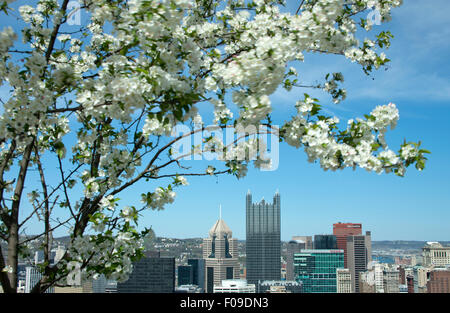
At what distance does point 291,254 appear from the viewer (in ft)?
522

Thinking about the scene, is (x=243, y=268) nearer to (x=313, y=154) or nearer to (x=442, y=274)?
(x=442, y=274)

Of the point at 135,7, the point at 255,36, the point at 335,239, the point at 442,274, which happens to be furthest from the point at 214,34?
the point at 335,239

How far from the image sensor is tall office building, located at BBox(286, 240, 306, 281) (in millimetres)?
153250

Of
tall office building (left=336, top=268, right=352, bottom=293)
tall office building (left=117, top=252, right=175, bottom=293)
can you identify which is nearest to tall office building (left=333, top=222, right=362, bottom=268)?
tall office building (left=336, top=268, right=352, bottom=293)

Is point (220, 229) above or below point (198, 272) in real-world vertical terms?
above

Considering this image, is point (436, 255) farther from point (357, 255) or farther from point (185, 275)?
point (185, 275)

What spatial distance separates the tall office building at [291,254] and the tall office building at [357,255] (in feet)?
62.9

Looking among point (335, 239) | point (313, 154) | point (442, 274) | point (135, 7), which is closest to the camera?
point (135, 7)

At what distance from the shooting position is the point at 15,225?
3604 mm

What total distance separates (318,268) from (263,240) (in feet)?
107

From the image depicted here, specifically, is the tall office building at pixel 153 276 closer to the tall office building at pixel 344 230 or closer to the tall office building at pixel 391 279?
the tall office building at pixel 391 279

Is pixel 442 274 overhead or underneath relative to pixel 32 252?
underneath

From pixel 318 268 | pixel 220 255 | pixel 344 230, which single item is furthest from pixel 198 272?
pixel 344 230

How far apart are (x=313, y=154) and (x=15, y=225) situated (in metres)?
2.49
